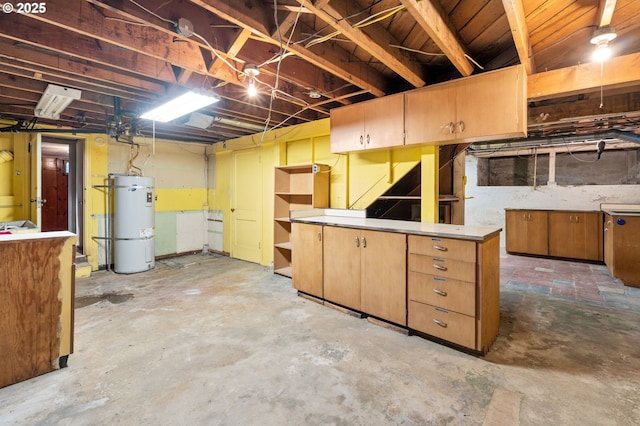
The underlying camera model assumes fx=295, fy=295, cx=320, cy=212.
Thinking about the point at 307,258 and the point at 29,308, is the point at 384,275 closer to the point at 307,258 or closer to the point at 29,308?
the point at 307,258

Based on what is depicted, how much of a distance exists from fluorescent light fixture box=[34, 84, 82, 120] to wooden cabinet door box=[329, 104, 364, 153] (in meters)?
2.82

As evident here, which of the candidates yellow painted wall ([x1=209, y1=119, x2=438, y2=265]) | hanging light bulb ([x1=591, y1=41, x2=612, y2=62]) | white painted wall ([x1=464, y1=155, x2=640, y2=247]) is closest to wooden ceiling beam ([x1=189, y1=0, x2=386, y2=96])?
yellow painted wall ([x1=209, y1=119, x2=438, y2=265])

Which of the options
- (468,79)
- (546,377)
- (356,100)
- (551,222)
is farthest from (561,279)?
(356,100)

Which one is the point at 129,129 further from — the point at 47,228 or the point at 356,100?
the point at 47,228

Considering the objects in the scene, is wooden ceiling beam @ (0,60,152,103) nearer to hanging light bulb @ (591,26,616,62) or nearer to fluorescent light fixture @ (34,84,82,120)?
fluorescent light fixture @ (34,84,82,120)

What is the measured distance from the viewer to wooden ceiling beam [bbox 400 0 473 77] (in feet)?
5.88

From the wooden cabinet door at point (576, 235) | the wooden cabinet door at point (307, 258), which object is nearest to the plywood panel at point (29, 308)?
the wooden cabinet door at point (307, 258)

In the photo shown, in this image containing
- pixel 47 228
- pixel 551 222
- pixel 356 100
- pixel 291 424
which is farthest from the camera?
pixel 47 228

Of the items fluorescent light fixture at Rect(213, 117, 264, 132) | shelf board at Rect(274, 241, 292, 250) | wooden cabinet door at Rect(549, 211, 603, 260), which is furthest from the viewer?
wooden cabinet door at Rect(549, 211, 603, 260)

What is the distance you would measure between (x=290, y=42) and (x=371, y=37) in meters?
0.62

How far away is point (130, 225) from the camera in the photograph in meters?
4.71

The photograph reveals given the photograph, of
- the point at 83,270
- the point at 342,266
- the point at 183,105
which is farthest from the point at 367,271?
the point at 83,270

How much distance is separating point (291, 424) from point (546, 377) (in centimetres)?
176

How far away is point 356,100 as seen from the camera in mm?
3793
